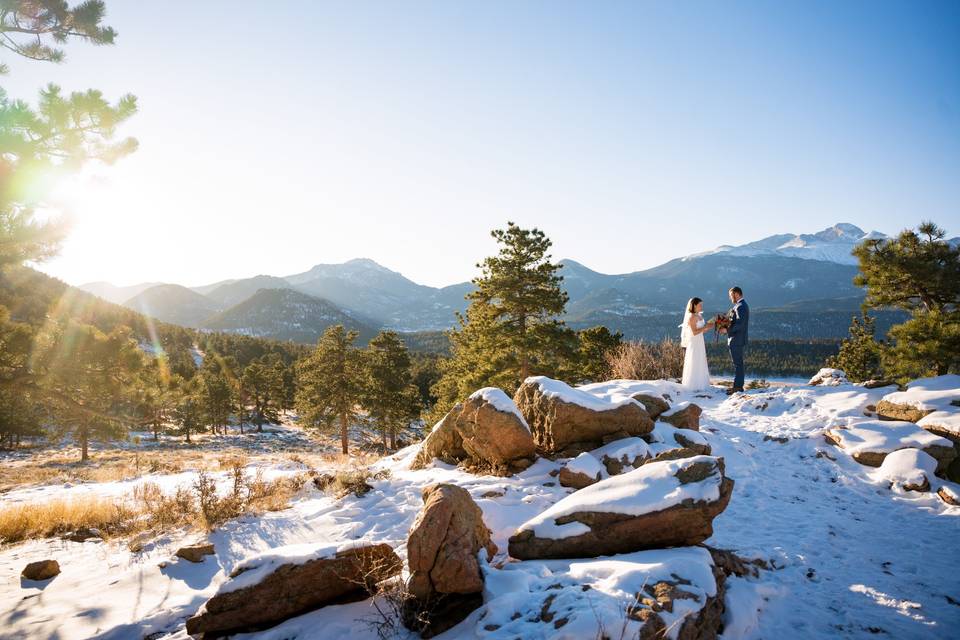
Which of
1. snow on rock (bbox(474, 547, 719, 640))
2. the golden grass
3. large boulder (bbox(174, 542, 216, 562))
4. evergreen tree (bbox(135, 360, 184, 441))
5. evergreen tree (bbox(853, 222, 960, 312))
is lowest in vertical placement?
the golden grass

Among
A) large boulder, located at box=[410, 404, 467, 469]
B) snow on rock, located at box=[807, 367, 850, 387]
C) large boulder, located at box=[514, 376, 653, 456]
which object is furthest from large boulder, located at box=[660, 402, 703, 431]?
snow on rock, located at box=[807, 367, 850, 387]

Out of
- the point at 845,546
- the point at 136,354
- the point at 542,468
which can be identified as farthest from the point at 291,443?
the point at 845,546

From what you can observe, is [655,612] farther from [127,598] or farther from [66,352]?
[66,352]

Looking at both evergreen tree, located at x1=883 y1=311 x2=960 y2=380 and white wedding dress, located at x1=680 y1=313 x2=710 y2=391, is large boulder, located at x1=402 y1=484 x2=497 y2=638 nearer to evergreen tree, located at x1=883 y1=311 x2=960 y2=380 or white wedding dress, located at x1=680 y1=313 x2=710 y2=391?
white wedding dress, located at x1=680 y1=313 x2=710 y2=391

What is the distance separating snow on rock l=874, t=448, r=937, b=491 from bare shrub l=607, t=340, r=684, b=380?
9.80 metres

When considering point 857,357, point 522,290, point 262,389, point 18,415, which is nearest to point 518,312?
point 522,290

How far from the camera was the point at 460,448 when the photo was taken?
9.66 m

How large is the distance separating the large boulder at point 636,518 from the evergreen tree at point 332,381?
27.4 metres

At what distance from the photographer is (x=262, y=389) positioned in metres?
52.9

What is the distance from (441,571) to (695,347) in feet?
41.4

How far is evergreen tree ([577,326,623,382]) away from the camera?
81.0 feet

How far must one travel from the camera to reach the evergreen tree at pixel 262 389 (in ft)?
169

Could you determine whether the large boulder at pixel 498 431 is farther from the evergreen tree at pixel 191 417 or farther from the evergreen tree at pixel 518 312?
the evergreen tree at pixel 191 417

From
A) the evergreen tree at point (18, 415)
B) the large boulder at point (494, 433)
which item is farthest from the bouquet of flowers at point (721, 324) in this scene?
the evergreen tree at point (18, 415)
